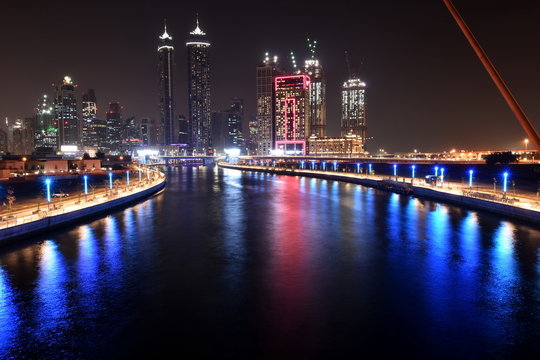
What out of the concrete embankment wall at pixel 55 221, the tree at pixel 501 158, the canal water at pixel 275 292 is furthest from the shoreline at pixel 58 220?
the tree at pixel 501 158

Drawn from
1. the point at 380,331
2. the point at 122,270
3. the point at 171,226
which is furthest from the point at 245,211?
the point at 380,331

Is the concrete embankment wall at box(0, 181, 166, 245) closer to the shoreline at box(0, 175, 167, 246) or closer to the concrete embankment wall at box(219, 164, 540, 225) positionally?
the shoreline at box(0, 175, 167, 246)

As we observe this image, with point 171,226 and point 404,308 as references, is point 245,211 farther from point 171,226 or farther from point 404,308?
point 404,308

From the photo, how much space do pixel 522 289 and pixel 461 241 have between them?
1053 cm

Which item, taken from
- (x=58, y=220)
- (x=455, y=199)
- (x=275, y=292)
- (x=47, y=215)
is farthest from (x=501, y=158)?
(x=47, y=215)

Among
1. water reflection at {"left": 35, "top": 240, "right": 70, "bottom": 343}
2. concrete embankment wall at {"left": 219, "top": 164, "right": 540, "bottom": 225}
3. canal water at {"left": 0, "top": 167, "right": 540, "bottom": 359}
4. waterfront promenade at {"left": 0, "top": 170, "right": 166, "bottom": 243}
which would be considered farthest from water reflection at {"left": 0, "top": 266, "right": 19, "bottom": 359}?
concrete embankment wall at {"left": 219, "top": 164, "right": 540, "bottom": 225}

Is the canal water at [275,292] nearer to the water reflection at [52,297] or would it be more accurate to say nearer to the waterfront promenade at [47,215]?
the water reflection at [52,297]

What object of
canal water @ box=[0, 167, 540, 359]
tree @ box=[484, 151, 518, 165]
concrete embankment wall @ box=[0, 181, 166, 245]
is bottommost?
canal water @ box=[0, 167, 540, 359]

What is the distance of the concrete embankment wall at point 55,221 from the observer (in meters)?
27.0

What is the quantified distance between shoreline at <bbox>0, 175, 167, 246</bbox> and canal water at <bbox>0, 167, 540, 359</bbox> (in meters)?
0.96

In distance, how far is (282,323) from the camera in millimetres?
14250

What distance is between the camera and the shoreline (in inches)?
A: 1063

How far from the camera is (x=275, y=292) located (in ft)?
57.7

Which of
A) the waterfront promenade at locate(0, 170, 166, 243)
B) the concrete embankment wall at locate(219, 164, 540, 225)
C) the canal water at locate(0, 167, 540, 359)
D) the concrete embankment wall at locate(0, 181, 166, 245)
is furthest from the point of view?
the concrete embankment wall at locate(219, 164, 540, 225)
